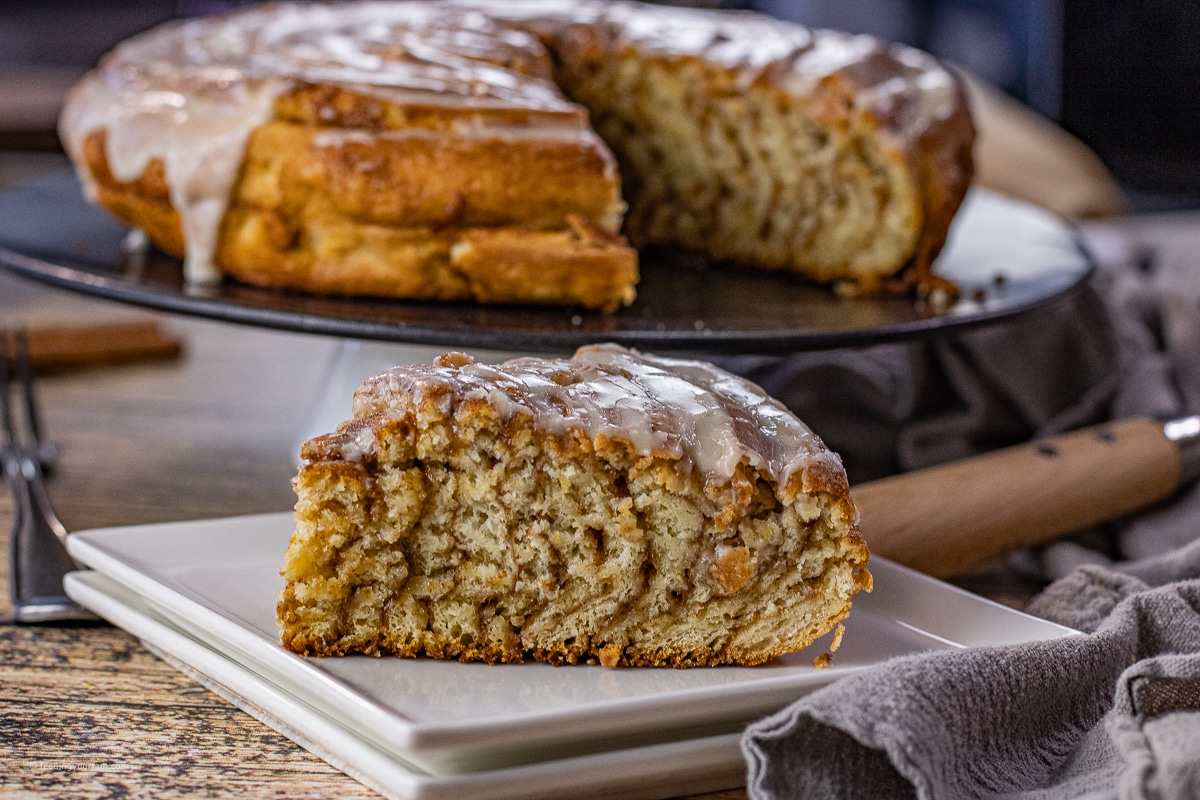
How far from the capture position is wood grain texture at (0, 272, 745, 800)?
53.1 inches

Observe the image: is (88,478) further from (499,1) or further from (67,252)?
(499,1)

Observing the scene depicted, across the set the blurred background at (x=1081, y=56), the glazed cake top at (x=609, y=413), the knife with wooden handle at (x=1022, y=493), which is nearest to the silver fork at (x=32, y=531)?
the glazed cake top at (x=609, y=413)

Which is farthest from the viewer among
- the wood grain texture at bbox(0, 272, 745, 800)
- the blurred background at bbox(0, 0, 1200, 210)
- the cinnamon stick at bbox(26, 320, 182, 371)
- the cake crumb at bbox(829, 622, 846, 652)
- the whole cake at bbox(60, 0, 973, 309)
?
the blurred background at bbox(0, 0, 1200, 210)

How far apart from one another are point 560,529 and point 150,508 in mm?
1011

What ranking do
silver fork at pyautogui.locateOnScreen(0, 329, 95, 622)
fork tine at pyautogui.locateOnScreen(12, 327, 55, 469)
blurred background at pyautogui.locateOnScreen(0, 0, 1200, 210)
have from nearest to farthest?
silver fork at pyautogui.locateOnScreen(0, 329, 95, 622) → fork tine at pyautogui.locateOnScreen(12, 327, 55, 469) → blurred background at pyautogui.locateOnScreen(0, 0, 1200, 210)


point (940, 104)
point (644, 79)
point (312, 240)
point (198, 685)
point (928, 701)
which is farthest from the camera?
point (644, 79)

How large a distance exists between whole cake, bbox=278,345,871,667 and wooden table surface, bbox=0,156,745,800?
15cm

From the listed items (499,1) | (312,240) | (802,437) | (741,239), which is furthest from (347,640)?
(499,1)

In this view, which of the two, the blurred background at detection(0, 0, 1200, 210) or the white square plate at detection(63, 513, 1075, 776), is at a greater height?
the white square plate at detection(63, 513, 1075, 776)

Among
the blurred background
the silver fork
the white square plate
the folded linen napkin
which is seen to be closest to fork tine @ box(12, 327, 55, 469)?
the silver fork

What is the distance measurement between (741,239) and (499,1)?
807 millimetres

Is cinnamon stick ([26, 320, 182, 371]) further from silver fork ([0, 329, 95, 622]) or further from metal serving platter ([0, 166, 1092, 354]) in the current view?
silver fork ([0, 329, 95, 622])

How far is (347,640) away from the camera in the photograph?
1.41 meters

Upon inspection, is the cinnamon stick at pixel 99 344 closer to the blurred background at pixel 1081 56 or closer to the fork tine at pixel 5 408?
the fork tine at pixel 5 408
